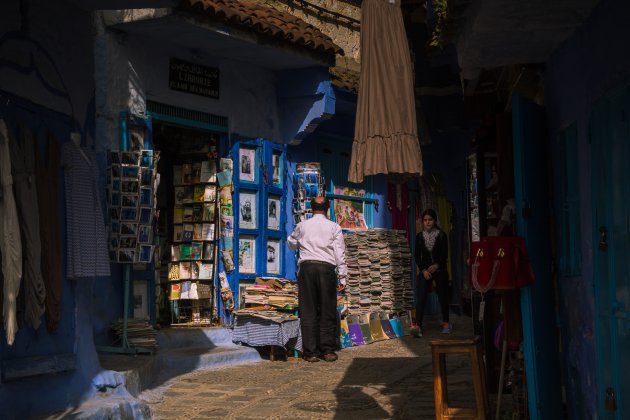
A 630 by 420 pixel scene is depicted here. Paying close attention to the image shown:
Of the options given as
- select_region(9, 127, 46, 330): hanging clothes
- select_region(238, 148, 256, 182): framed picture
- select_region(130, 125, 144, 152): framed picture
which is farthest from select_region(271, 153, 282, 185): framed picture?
select_region(9, 127, 46, 330): hanging clothes

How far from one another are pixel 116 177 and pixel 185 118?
2181mm

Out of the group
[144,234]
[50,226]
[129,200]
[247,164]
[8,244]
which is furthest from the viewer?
[247,164]

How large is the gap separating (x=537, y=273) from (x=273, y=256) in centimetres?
768

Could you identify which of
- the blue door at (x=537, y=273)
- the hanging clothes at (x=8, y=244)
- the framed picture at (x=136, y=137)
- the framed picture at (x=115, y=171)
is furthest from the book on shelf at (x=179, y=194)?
the blue door at (x=537, y=273)

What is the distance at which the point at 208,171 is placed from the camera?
13.5m

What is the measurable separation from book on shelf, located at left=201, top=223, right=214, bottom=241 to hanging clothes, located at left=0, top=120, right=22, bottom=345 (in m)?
6.49

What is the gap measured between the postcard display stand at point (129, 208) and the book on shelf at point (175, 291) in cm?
210

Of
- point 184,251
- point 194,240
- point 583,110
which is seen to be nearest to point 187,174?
point 194,240

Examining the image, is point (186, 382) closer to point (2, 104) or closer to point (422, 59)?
point (2, 104)

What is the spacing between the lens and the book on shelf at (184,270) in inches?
529

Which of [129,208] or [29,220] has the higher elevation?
[129,208]

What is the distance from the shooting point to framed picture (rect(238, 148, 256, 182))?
13867mm

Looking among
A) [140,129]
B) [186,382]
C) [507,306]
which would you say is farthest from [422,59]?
[507,306]

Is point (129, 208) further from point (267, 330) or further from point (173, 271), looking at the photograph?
point (173, 271)
